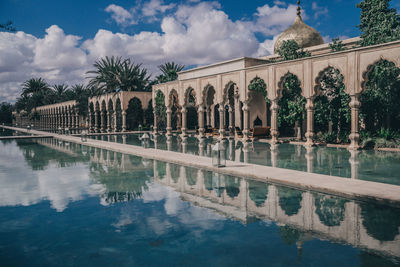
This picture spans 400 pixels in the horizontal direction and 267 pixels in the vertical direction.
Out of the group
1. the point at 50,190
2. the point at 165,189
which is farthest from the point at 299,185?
the point at 50,190

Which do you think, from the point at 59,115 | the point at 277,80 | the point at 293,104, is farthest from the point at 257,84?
the point at 59,115

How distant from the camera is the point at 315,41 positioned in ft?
96.3

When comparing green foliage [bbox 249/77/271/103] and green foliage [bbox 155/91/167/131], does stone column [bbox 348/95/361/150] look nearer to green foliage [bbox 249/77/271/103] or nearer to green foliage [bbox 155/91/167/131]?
green foliage [bbox 249/77/271/103]

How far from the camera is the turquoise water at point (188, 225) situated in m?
4.96

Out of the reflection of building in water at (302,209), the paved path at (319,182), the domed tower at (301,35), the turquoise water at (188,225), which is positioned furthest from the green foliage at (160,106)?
the reflection of building in water at (302,209)

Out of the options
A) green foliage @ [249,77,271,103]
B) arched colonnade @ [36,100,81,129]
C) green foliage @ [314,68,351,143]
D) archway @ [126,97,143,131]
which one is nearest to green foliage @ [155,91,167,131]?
archway @ [126,97,143,131]

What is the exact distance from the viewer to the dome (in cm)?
2909

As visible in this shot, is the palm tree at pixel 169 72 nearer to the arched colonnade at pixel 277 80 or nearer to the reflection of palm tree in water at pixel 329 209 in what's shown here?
the arched colonnade at pixel 277 80

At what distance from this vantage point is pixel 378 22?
65.4 ft

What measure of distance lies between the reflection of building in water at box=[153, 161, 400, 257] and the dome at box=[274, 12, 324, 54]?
22.1 metres

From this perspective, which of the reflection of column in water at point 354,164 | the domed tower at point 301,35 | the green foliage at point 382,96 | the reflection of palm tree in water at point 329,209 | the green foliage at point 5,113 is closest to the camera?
the reflection of palm tree in water at point 329,209

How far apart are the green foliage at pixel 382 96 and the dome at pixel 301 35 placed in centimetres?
1066

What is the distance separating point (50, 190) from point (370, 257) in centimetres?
803

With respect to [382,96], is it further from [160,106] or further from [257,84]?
[160,106]
